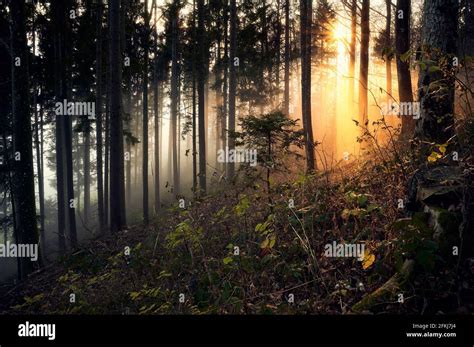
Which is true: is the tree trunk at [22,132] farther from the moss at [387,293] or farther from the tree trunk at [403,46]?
the tree trunk at [403,46]

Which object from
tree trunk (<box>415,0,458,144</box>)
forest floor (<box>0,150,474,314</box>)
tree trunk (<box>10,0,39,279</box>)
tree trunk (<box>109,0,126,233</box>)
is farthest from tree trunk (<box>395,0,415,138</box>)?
tree trunk (<box>10,0,39,279</box>)

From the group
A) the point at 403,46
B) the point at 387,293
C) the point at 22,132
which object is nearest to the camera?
the point at 387,293

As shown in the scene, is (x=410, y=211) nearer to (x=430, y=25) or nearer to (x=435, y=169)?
(x=435, y=169)

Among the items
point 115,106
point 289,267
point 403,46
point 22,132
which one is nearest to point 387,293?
point 289,267

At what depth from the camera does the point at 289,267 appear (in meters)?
4.35

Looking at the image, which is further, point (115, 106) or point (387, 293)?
point (115, 106)

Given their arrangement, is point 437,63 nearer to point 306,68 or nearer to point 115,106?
point 306,68

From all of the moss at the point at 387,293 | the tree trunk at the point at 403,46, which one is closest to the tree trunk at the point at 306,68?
the tree trunk at the point at 403,46

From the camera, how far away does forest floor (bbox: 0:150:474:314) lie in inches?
133

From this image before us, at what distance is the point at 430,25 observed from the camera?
Answer: 4973 mm

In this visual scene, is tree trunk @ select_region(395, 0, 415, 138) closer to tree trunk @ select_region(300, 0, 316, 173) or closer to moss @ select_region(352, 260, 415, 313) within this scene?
tree trunk @ select_region(300, 0, 316, 173)

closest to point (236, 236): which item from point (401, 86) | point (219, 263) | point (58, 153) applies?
point (219, 263)

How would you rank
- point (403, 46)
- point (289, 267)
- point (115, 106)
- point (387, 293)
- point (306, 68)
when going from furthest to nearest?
point (115, 106) → point (306, 68) → point (403, 46) → point (289, 267) → point (387, 293)

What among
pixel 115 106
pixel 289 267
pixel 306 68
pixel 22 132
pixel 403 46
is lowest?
pixel 289 267
